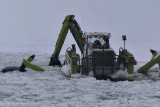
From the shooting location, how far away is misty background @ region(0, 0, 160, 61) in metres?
43.4

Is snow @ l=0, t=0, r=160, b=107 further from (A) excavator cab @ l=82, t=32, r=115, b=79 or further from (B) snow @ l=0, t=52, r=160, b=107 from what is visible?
(A) excavator cab @ l=82, t=32, r=115, b=79

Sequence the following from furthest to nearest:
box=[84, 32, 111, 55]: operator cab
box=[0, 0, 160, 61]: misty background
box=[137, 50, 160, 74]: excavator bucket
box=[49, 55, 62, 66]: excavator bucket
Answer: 1. box=[0, 0, 160, 61]: misty background
2. box=[49, 55, 62, 66]: excavator bucket
3. box=[137, 50, 160, 74]: excavator bucket
4. box=[84, 32, 111, 55]: operator cab

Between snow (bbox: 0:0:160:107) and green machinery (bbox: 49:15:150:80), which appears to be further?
green machinery (bbox: 49:15:150:80)

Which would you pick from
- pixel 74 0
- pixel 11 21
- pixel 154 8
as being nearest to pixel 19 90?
pixel 11 21

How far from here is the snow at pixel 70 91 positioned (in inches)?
578

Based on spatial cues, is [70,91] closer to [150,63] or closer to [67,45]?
[150,63]

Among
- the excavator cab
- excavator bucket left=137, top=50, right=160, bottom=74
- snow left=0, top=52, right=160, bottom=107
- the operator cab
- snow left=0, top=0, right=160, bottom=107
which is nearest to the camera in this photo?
snow left=0, top=52, right=160, bottom=107

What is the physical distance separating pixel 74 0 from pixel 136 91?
218ft

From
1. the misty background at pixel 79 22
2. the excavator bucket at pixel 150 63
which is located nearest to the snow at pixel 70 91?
the excavator bucket at pixel 150 63

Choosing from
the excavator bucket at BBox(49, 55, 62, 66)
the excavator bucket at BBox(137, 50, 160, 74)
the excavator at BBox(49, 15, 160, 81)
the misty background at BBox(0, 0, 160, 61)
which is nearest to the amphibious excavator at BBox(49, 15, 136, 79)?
the excavator at BBox(49, 15, 160, 81)

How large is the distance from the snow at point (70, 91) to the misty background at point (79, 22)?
46.3 feet

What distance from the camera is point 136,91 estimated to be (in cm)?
1684

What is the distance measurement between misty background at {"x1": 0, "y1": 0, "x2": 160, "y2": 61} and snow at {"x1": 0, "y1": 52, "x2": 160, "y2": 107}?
14.1m

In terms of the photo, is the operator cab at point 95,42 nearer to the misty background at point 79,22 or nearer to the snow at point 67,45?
the snow at point 67,45
